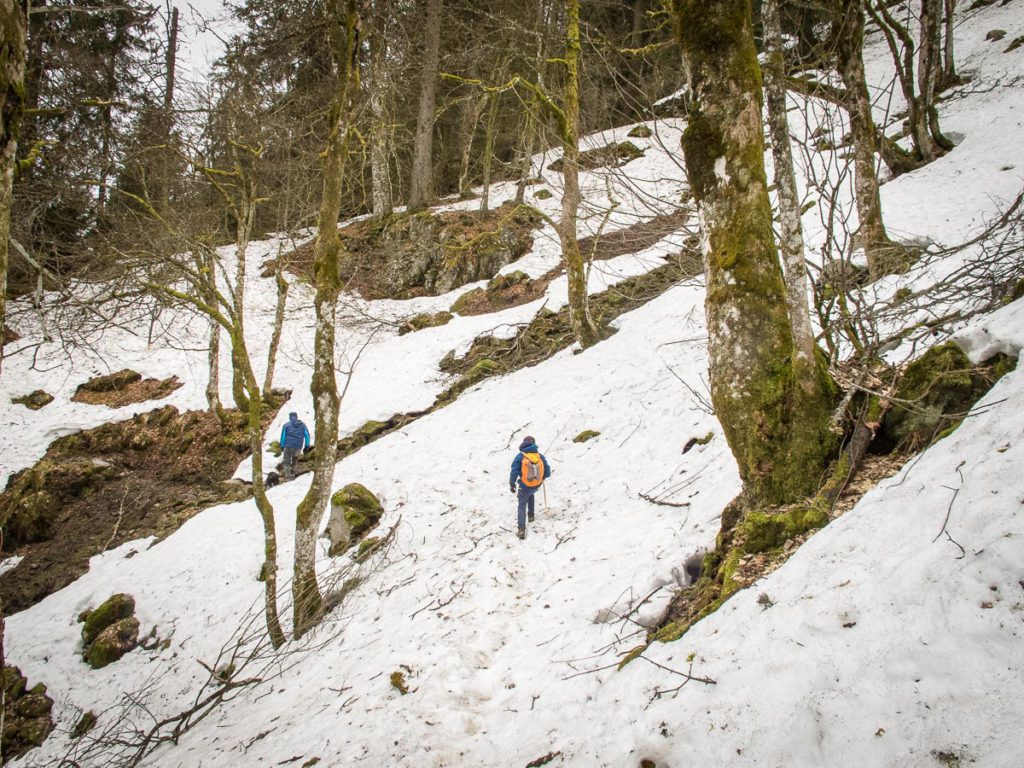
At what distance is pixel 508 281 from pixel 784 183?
491 inches

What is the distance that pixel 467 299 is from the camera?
52.1ft

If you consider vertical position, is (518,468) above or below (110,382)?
below

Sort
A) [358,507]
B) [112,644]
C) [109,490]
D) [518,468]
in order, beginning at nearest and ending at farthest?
[518,468] < [112,644] < [358,507] < [109,490]

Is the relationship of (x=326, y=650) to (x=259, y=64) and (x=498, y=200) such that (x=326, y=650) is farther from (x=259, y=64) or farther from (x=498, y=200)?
(x=498, y=200)

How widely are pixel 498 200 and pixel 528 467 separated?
18.2 meters

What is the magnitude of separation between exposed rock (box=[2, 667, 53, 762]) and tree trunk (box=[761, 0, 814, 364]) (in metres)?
9.55

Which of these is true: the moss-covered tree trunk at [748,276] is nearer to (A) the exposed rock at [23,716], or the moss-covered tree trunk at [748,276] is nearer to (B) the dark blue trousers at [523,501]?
(B) the dark blue trousers at [523,501]

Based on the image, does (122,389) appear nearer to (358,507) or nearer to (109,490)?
(109,490)

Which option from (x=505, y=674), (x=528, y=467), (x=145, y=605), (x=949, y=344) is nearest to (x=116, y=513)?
(x=145, y=605)

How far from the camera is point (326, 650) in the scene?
5266 mm

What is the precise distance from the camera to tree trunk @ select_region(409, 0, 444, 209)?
17.6 meters

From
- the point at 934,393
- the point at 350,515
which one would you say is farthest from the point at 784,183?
the point at 350,515

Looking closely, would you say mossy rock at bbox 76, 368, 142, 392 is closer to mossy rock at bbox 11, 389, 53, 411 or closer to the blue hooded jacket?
mossy rock at bbox 11, 389, 53, 411

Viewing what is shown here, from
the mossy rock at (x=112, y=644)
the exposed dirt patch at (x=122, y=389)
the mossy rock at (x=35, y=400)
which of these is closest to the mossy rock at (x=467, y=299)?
the exposed dirt patch at (x=122, y=389)
